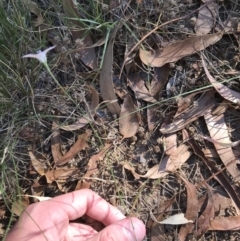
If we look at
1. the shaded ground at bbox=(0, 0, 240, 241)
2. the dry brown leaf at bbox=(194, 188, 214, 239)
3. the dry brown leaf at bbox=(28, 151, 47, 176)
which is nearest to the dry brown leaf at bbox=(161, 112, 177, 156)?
the shaded ground at bbox=(0, 0, 240, 241)

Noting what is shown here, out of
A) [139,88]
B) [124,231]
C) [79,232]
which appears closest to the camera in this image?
[124,231]

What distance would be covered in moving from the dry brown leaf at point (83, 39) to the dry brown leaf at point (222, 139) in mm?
507

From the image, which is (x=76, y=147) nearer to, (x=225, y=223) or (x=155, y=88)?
(x=155, y=88)

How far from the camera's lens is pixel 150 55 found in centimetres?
202

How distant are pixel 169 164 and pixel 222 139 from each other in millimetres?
227

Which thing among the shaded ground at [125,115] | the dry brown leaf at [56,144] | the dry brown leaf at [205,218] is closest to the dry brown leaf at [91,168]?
the shaded ground at [125,115]

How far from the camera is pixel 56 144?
204cm

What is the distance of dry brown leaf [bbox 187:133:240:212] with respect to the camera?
1953 millimetres

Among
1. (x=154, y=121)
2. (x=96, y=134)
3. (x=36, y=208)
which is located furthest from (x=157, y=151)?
A: (x=36, y=208)

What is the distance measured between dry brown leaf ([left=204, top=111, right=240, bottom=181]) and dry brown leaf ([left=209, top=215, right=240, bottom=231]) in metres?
0.15

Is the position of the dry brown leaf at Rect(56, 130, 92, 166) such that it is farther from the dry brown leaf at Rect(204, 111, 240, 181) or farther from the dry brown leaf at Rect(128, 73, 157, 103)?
the dry brown leaf at Rect(204, 111, 240, 181)

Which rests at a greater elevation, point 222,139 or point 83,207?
point 222,139

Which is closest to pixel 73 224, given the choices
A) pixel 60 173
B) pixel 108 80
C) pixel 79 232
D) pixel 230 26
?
pixel 79 232

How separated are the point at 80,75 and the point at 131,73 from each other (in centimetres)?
20
